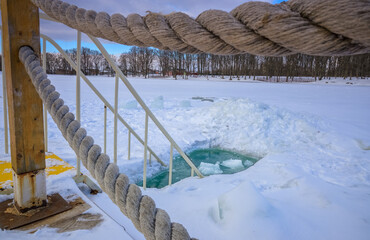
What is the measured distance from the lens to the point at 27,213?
159cm

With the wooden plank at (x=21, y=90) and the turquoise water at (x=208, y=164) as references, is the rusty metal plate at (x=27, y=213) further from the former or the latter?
the turquoise water at (x=208, y=164)

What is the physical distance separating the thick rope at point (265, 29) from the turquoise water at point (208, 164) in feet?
11.0

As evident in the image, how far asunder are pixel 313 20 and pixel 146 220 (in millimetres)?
648

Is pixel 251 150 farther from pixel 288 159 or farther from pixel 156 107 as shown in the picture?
pixel 156 107

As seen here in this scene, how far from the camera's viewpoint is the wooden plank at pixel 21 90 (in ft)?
4.62

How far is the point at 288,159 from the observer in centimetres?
409

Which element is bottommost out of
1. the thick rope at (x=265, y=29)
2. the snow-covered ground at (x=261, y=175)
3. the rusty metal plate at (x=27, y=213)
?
the snow-covered ground at (x=261, y=175)

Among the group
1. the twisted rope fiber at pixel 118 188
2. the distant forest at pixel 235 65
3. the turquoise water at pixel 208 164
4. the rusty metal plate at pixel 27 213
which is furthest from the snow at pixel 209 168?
the distant forest at pixel 235 65

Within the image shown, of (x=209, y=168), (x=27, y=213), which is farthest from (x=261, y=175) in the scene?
(x=27, y=213)

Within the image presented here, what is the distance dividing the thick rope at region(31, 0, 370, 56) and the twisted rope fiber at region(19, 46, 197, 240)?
0.43 metres

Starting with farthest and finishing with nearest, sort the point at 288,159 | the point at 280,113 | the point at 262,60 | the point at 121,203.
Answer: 1. the point at 262,60
2. the point at 280,113
3. the point at 288,159
4. the point at 121,203

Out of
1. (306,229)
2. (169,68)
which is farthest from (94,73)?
(306,229)

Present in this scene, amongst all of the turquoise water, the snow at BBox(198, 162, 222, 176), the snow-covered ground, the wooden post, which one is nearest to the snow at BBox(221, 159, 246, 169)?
the turquoise water

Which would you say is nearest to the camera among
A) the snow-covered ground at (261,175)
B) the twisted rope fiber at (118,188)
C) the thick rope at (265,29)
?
the thick rope at (265,29)
